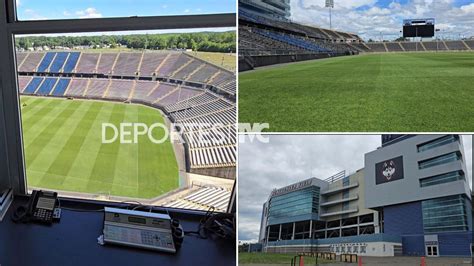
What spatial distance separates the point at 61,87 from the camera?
7.52 feet

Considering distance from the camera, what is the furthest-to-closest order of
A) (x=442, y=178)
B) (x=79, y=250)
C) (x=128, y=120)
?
1. (x=128, y=120)
2. (x=79, y=250)
3. (x=442, y=178)

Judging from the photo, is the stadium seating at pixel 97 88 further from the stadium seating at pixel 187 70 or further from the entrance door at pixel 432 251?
the entrance door at pixel 432 251

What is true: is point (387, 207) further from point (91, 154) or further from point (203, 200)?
point (91, 154)

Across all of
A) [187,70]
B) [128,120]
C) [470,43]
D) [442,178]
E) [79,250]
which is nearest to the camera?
[442,178]

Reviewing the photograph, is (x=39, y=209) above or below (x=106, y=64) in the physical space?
below

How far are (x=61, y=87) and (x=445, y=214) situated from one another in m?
1.90

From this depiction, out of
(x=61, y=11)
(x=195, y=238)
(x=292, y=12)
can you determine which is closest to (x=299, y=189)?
(x=195, y=238)

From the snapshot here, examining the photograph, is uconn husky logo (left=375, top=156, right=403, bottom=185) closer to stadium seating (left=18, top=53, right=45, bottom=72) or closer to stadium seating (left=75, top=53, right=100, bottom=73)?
stadium seating (left=75, top=53, right=100, bottom=73)

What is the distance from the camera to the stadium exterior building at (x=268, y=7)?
178 cm

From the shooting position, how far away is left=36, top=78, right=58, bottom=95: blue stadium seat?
2.26m

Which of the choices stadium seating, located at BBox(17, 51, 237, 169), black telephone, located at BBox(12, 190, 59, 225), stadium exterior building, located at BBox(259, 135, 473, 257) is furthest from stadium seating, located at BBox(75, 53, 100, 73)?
stadium exterior building, located at BBox(259, 135, 473, 257)

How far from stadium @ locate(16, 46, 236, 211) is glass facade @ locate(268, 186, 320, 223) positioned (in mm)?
344

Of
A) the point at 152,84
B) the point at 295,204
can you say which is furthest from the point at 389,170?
the point at 152,84

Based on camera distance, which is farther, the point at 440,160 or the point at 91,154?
the point at 91,154
